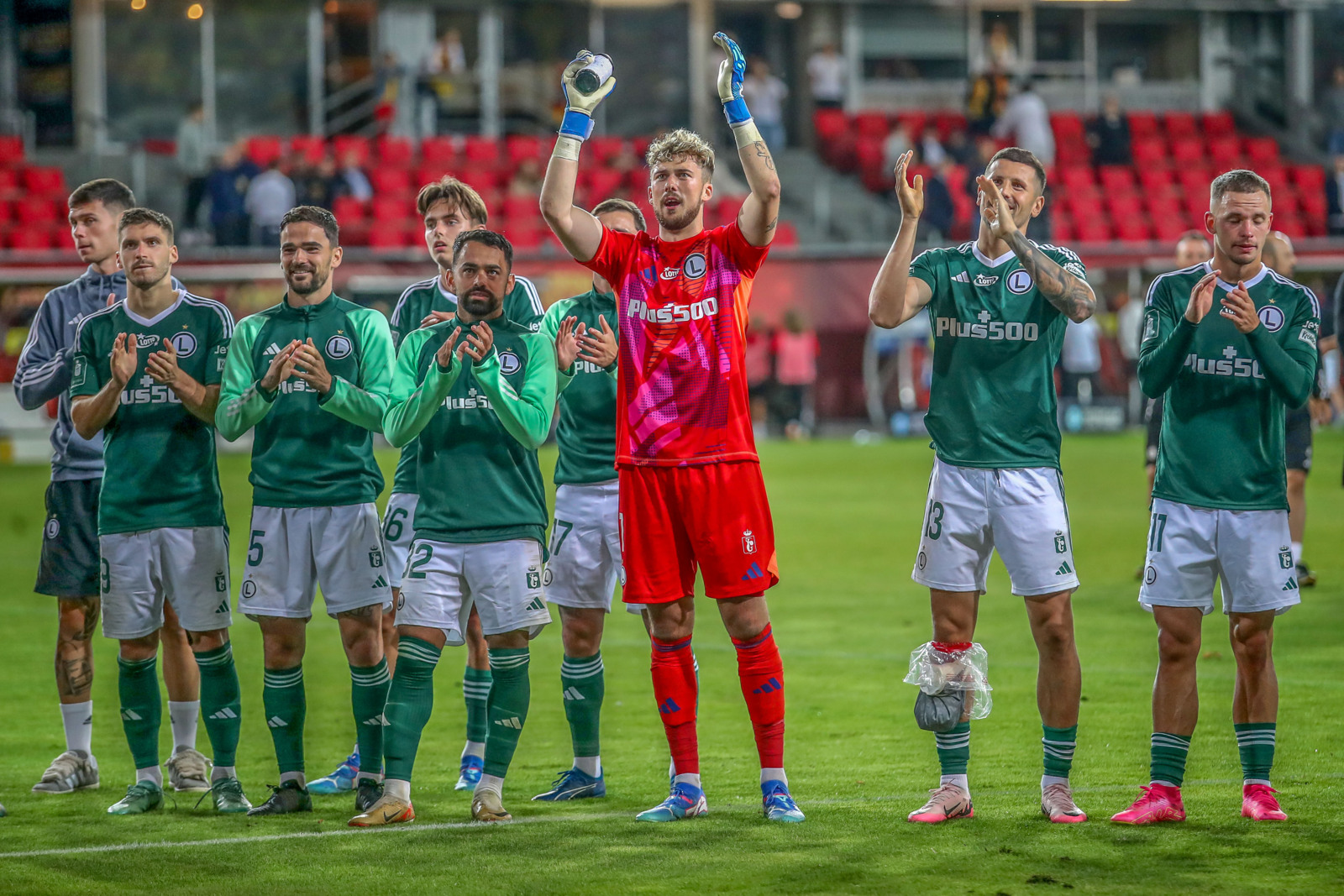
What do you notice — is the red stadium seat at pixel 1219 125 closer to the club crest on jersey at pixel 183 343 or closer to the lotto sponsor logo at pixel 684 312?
the lotto sponsor logo at pixel 684 312

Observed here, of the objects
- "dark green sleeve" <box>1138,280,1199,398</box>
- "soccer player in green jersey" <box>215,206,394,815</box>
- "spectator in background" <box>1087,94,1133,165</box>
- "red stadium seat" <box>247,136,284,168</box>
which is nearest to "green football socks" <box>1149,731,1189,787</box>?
"dark green sleeve" <box>1138,280,1199,398</box>

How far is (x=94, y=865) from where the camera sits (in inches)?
209

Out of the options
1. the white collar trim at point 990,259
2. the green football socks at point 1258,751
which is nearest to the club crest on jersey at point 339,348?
the white collar trim at point 990,259

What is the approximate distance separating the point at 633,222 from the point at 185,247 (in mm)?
18554

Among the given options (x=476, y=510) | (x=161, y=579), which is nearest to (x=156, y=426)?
(x=161, y=579)

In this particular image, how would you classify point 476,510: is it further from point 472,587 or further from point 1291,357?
point 1291,357

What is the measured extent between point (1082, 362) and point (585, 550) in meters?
20.3

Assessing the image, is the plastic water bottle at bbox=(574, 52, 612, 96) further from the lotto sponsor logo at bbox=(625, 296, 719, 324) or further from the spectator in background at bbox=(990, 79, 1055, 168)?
the spectator in background at bbox=(990, 79, 1055, 168)

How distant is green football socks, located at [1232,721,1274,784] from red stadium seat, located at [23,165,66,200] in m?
23.9

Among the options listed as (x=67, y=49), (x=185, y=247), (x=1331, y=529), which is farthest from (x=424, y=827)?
(x=67, y=49)

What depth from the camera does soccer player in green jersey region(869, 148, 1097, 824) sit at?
5770 mm

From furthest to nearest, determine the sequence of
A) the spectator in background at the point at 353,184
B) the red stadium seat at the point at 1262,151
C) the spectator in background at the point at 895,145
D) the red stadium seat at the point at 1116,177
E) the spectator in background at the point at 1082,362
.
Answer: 1. the red stadium seat at the point at 1262,151
2. the red stadium seat at the point at 1116,177
3. the spectator in background at the point at 895,145
4. the spectator in background at the point at 353,184
5. the spectator in background at the point at 1082,362

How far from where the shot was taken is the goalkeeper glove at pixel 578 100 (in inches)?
221

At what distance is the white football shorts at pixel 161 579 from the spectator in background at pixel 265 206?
60.6 feet
